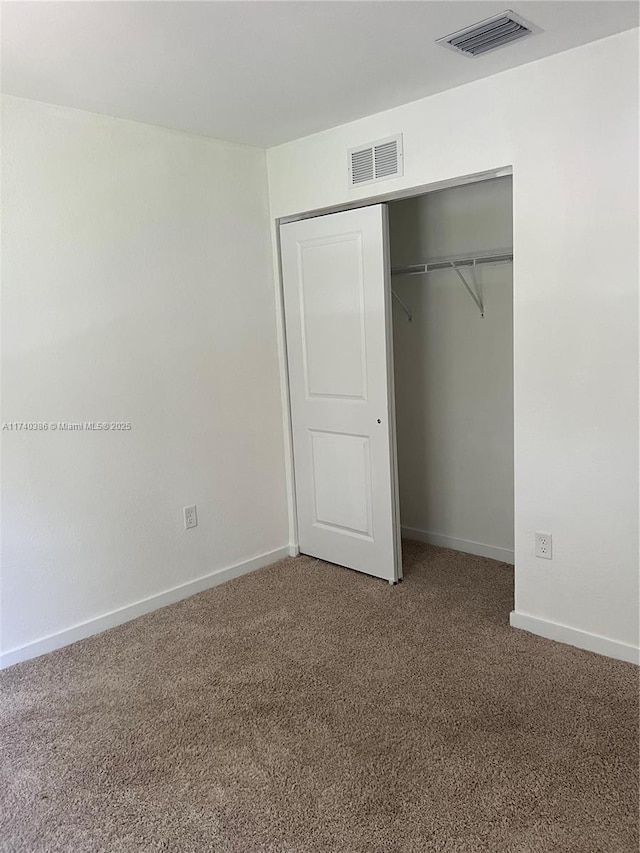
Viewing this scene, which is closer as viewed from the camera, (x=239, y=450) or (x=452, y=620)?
(x=452, y=620)

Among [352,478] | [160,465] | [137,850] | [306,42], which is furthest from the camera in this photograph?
[352,478]

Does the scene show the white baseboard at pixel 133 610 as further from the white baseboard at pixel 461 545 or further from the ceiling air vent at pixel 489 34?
the ceiling air vent at pixel 489 34

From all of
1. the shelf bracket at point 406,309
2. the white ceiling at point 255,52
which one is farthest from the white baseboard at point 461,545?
the white ceiling at point 255,52

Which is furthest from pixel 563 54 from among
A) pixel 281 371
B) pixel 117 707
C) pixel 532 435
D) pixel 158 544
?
pixel 117 707

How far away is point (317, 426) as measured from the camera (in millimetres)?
3812

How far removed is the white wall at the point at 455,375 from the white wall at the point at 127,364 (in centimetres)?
86

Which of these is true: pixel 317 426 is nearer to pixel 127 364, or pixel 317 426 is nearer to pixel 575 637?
pixel 127 364

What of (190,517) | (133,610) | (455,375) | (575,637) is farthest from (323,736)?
(455,375)

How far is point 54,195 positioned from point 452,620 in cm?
258

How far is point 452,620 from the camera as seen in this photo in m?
A: 3.11

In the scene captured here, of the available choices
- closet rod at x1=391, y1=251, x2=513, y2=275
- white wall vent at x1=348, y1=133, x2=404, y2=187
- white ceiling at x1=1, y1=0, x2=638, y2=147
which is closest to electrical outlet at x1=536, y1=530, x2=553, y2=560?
closet rod at x1=391, y1=251, x2=513, y2=275

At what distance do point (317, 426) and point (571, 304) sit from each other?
161 centimetres

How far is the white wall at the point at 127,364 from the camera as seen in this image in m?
2.87

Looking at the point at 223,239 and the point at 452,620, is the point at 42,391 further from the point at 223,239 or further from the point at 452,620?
the point at 452,620
